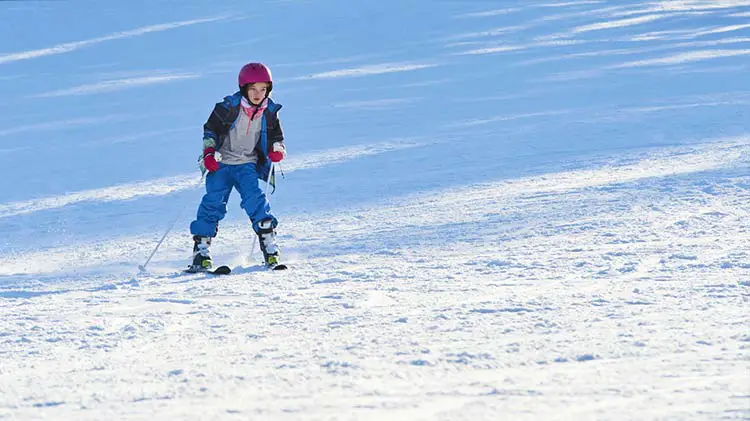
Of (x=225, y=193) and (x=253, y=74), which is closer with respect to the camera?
(x=253, y=74)

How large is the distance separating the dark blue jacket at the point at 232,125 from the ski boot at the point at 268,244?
0.34m

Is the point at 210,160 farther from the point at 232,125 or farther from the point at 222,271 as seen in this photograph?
the point at 222,271

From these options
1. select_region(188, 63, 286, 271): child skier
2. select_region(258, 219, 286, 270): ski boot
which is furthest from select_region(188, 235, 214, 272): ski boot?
select_region(258, 219, 286, 270): ski boot

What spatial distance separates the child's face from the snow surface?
3.15 feet

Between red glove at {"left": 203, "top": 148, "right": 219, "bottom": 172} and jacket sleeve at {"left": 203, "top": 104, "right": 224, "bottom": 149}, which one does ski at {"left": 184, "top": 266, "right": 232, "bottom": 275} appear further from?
jacket sleeve at {"left": 203, "top": 104, "right": 224, "bottom": 149}

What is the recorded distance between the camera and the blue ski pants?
20.3ft

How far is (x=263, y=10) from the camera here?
2538cm

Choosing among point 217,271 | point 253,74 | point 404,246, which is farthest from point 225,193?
point 404,246

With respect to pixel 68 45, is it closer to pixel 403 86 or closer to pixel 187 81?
pixel 187 81

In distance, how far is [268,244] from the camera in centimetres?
609

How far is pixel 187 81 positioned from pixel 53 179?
7.02m

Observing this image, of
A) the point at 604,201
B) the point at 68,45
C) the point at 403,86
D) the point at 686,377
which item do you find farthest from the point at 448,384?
the point at 68,45

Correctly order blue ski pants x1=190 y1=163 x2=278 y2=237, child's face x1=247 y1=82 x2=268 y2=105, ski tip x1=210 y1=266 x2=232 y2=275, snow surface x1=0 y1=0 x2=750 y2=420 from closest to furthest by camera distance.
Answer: snow surface x1=0 y1=0 x2=750 y2=420
ski tip x1=210 y1=266 x2=232 y2=275
child's face x1=247 y1=82 x2=268 y2=105
blue ski pants x1=190 y1=163 x2=278 y2=237

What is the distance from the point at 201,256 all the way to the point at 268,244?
39 centimetres
